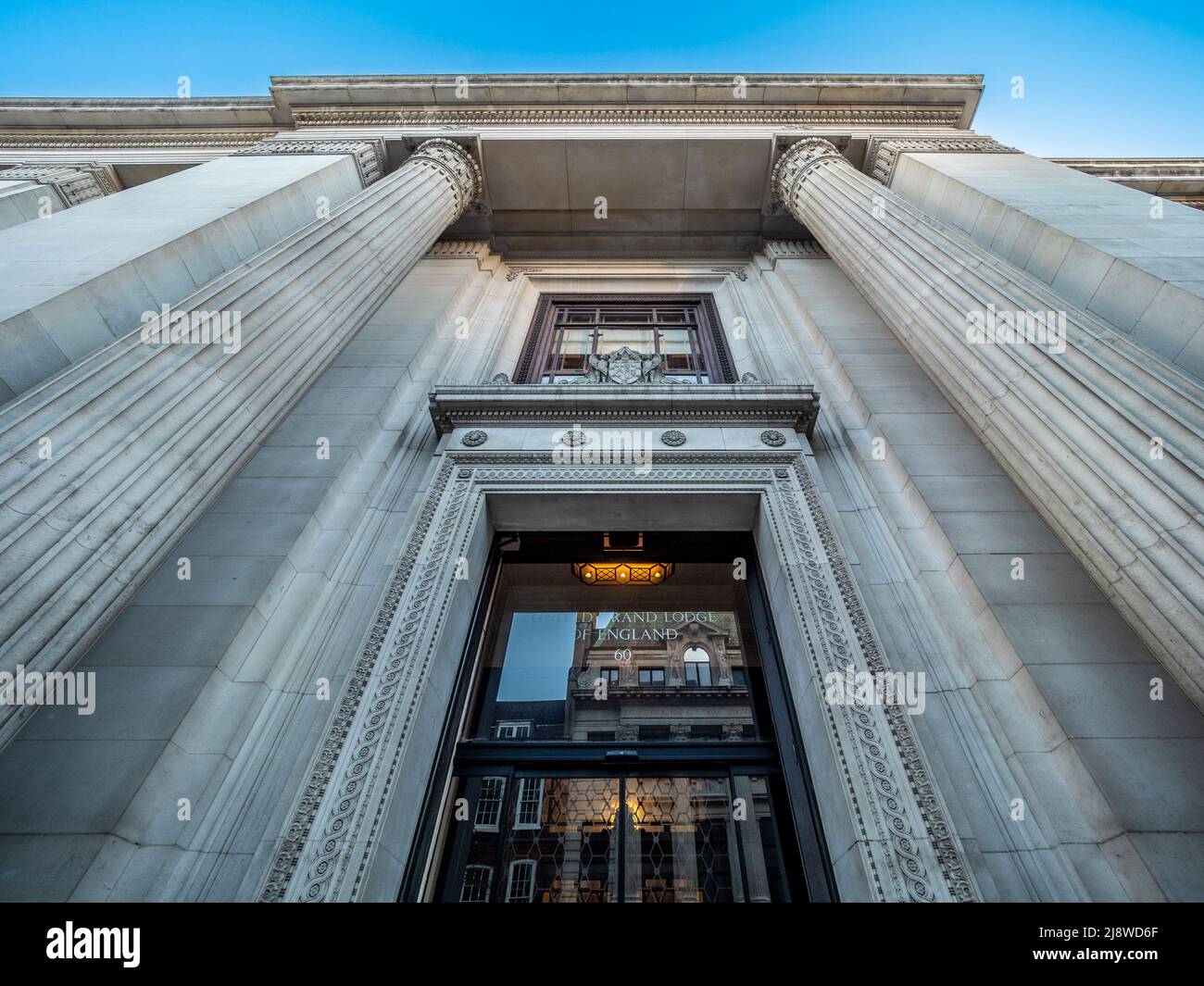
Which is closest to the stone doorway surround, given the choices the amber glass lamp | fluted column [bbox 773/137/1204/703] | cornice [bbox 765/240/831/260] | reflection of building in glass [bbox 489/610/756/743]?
the amber glass lamp

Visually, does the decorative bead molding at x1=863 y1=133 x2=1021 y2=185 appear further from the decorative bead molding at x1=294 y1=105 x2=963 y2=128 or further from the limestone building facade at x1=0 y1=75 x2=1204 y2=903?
the limestone building facade at x1=0 y1=75 x2=1204 y2=903

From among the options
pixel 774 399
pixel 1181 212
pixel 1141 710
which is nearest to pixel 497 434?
pixel 774 399

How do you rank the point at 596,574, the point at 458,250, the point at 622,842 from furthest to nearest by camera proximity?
the point at 458,250 < the point at 596,574 < the point at 622,842

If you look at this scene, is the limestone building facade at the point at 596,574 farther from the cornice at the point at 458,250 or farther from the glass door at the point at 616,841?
the cornice at the point at 458,250

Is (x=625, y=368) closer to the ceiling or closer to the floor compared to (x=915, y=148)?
closer to the floor

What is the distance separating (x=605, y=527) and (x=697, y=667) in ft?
6.12

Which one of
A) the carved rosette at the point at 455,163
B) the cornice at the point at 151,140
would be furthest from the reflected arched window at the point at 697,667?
the cornice at the point at 151,140

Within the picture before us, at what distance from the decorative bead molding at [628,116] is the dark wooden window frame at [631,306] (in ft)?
11.8

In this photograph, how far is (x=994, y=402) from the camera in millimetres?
5188

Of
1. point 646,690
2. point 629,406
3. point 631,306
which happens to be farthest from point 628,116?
point 646,690

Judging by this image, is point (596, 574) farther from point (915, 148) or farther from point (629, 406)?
point (915, 148)

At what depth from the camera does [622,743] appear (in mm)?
5023

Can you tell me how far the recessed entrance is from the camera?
4250 mm

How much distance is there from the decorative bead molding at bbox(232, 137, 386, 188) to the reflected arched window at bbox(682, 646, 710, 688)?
10.0 meters
